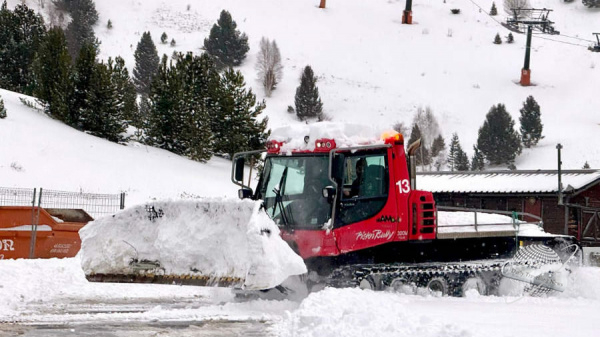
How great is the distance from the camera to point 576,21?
9650cm

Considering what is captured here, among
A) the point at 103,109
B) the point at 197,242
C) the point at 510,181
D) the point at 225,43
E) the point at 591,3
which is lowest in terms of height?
the point at 197,242

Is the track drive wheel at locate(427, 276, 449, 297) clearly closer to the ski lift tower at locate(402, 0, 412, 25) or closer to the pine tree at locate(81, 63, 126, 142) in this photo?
the pine tree at locate(81, 63, 126, 142)

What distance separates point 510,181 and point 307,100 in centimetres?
3337

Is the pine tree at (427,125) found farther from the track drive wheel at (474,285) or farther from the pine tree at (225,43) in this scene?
the track drive wheel at (474,285)

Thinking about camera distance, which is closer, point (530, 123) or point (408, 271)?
point (408, 271)

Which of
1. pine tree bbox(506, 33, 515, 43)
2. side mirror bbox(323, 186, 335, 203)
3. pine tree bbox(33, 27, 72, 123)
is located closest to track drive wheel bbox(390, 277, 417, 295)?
side mirror bbox(323, 186, 335, 203)

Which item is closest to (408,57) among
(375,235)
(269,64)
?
(269,64)

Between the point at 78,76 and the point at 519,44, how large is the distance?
210 ft

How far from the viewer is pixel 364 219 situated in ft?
38.7

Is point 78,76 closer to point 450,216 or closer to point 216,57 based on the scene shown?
point 450,216

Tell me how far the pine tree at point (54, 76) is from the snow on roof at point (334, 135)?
29987mm

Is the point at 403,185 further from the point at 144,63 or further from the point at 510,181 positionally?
the point at 144,63

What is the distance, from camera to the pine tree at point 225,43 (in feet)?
266

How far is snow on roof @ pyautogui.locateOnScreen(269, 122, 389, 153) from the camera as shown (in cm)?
1199
